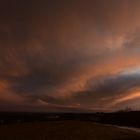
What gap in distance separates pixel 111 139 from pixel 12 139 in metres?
13.3

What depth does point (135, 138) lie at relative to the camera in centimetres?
4241

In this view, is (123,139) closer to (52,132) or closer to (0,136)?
(52,132)

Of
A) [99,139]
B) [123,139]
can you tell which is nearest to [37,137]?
[99,139]

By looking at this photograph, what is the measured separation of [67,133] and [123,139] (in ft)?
29.4

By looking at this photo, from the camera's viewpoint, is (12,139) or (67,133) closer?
(12,139)

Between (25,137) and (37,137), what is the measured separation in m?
1.67

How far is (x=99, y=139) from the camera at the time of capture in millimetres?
40781

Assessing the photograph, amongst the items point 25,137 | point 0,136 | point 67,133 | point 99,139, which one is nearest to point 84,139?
point 99,139

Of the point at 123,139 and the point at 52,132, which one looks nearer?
the point at 123,139

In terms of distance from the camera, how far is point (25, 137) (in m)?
42.2

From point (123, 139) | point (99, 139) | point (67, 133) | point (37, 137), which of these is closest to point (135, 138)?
Result: point (123, 139)

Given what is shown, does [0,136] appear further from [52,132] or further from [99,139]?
[99,139]

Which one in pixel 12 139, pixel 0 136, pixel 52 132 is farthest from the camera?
pixel 52 132

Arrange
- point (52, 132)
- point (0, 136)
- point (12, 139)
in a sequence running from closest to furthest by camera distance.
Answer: point (12, 139)
point (0, 136)
point (52, 132)
